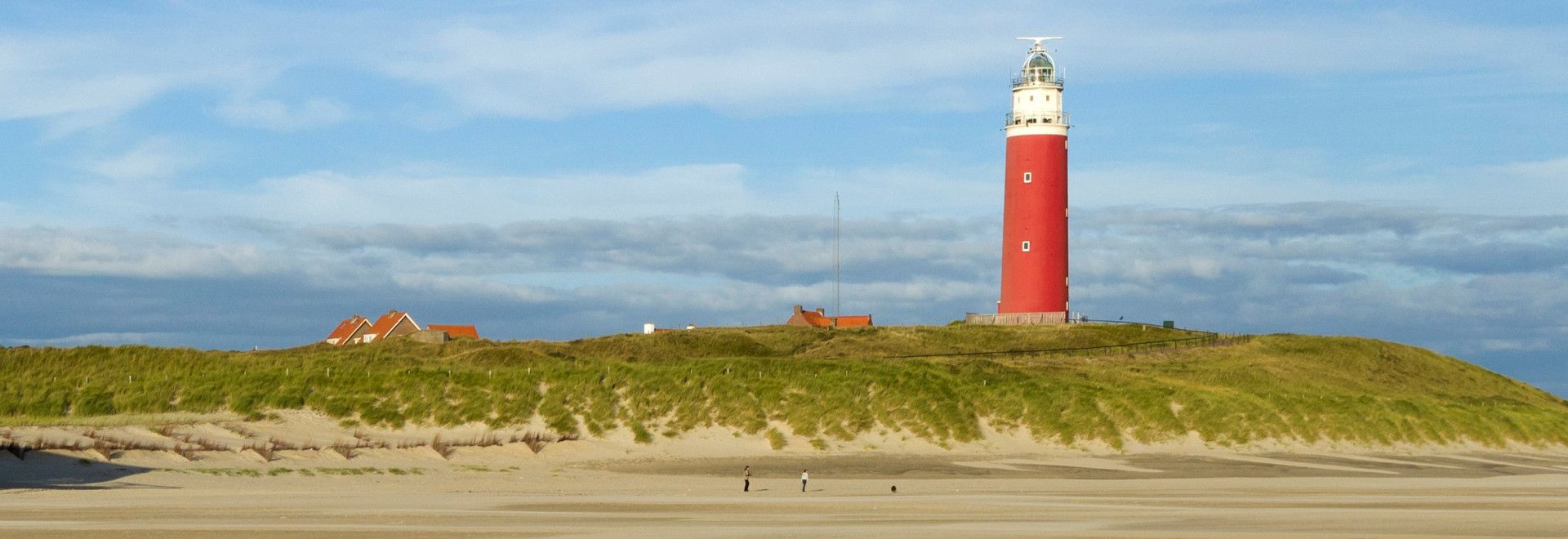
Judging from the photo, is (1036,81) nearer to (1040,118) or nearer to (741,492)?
(1040,118)

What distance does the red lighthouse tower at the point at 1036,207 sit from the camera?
2827 inches

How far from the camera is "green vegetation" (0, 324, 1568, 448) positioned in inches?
1535

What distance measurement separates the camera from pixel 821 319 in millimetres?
88312

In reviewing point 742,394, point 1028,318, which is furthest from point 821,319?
point 742,394

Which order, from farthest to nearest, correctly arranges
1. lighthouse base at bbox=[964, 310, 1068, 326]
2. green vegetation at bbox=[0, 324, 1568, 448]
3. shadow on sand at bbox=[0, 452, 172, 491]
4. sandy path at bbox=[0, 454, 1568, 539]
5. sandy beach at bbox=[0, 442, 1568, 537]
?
lighthouse base at bbox=[964, 310, 1068, 326], green vegetation at bbox=[0, 324, 1568, 448], shadow on sand at bbox=[0, 452, 172, 491], sandy beach at bbox=[0, 442, 1568, 537], sandy path at bbox=[0, 454, 1568, 539]

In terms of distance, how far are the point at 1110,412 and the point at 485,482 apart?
2004 cm

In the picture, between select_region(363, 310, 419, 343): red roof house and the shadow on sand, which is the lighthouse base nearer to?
select_region(363, 310, 419, 343): red roof house

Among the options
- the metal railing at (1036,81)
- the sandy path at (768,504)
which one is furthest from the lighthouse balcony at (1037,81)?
the sandy path at (768,504)

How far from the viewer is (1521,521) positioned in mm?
24391

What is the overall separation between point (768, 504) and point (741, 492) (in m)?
2.64

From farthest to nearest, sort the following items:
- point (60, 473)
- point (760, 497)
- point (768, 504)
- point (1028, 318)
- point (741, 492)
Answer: point (1028, 318) < point (741, 492) < point (760, 497) < point (60, 473) < point (768, 504)

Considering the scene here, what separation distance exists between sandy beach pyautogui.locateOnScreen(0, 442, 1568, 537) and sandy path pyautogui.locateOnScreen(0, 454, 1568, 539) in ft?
0.22

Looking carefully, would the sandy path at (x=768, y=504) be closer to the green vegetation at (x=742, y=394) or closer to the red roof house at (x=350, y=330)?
the green vegetation at (x=742, y=394)

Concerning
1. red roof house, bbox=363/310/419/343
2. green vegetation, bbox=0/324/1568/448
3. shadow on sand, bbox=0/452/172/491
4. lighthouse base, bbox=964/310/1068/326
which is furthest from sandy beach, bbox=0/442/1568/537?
red roof house, bbox=363/310/419/343
